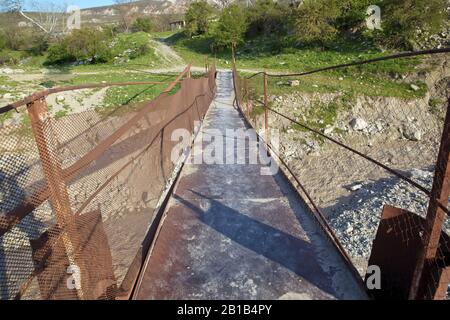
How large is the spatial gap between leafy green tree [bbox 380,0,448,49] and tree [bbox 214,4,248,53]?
11797 mm

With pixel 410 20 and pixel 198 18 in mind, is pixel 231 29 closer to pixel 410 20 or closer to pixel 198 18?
pixel 198 18

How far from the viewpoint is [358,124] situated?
1238 centimetres

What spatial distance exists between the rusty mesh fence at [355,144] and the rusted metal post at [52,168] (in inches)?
194

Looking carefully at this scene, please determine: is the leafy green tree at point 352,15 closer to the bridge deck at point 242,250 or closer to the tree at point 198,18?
the tree at point 198,18

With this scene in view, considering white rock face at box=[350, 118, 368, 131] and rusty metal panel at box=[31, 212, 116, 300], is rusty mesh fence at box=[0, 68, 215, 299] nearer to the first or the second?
rusty metal panel at box=[31, 212, 116, 300]

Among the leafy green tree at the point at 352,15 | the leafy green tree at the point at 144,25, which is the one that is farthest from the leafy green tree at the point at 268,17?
the leafy green tree at the point at 144,25

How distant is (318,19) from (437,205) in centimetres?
2134

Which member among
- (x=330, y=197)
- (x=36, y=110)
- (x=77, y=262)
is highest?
(x=36, y=110)

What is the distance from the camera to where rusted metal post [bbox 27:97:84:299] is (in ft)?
6.00

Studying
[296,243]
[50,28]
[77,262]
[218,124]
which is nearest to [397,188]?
[218,124]

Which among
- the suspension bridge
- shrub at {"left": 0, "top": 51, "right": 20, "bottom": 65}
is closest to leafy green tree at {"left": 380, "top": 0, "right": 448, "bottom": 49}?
the suspension bridge

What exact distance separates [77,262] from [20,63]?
37.5 meters
